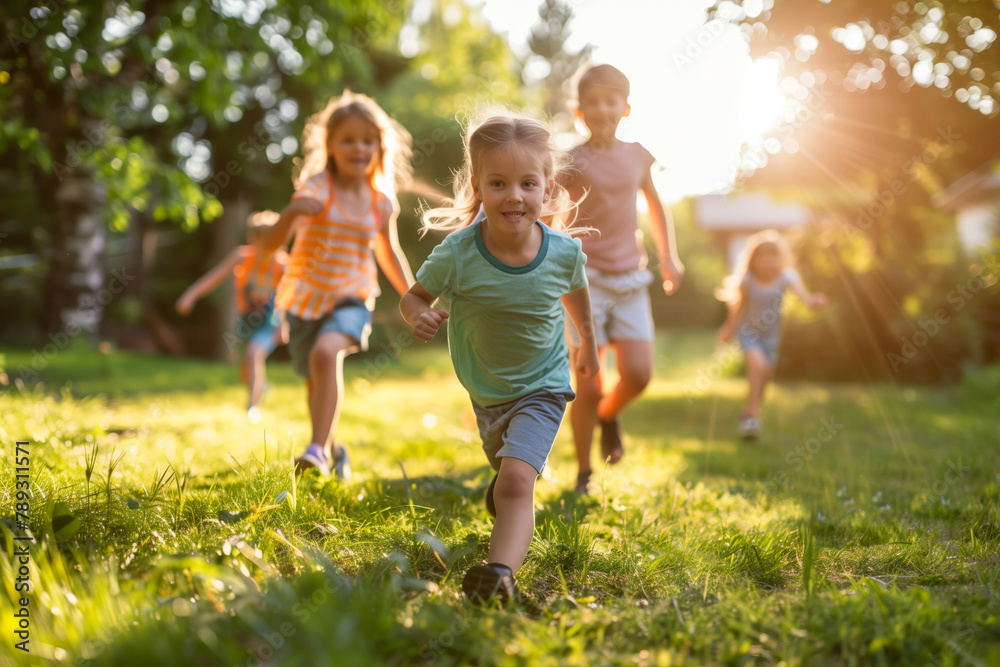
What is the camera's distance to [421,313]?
2.42 metres

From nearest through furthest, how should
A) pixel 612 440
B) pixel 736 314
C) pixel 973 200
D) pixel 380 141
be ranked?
pixel 380 141 < pixel 612 440 < pixel 736 314 < pixel 973 200

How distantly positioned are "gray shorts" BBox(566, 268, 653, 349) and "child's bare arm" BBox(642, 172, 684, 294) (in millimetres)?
128

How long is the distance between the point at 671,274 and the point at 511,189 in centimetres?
182

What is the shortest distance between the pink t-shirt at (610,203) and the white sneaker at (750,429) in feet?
8.42

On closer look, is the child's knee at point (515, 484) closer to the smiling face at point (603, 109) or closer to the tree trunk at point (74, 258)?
the smiling face at point (603, 109)

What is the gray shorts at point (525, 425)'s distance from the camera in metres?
2.41

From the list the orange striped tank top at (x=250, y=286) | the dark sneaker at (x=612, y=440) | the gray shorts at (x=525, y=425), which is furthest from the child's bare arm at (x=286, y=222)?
the orange striped tank top at (x=250, y=286)

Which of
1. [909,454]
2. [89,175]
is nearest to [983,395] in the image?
[909,454]

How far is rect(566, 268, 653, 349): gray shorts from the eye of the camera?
12.9 feet

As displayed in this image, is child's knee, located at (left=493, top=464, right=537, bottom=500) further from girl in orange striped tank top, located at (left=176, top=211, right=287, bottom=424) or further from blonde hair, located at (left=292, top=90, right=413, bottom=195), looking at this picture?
girl in orange striped tank top, located at (left=176, top=211, right=287, bottom=424)

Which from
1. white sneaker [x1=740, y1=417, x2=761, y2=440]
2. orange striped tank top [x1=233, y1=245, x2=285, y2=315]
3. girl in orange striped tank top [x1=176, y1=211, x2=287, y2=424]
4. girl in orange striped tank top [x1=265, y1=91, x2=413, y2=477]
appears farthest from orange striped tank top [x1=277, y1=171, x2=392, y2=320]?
white sneaker [x1=740, y1=417, x2=761, y2=440]

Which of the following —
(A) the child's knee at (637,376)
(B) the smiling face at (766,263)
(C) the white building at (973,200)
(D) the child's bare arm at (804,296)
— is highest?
(C) the white building at (973,200)

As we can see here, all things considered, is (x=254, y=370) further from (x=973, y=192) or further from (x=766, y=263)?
(x=973, y=192)

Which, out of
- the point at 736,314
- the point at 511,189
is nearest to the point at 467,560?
the point at 511,189
